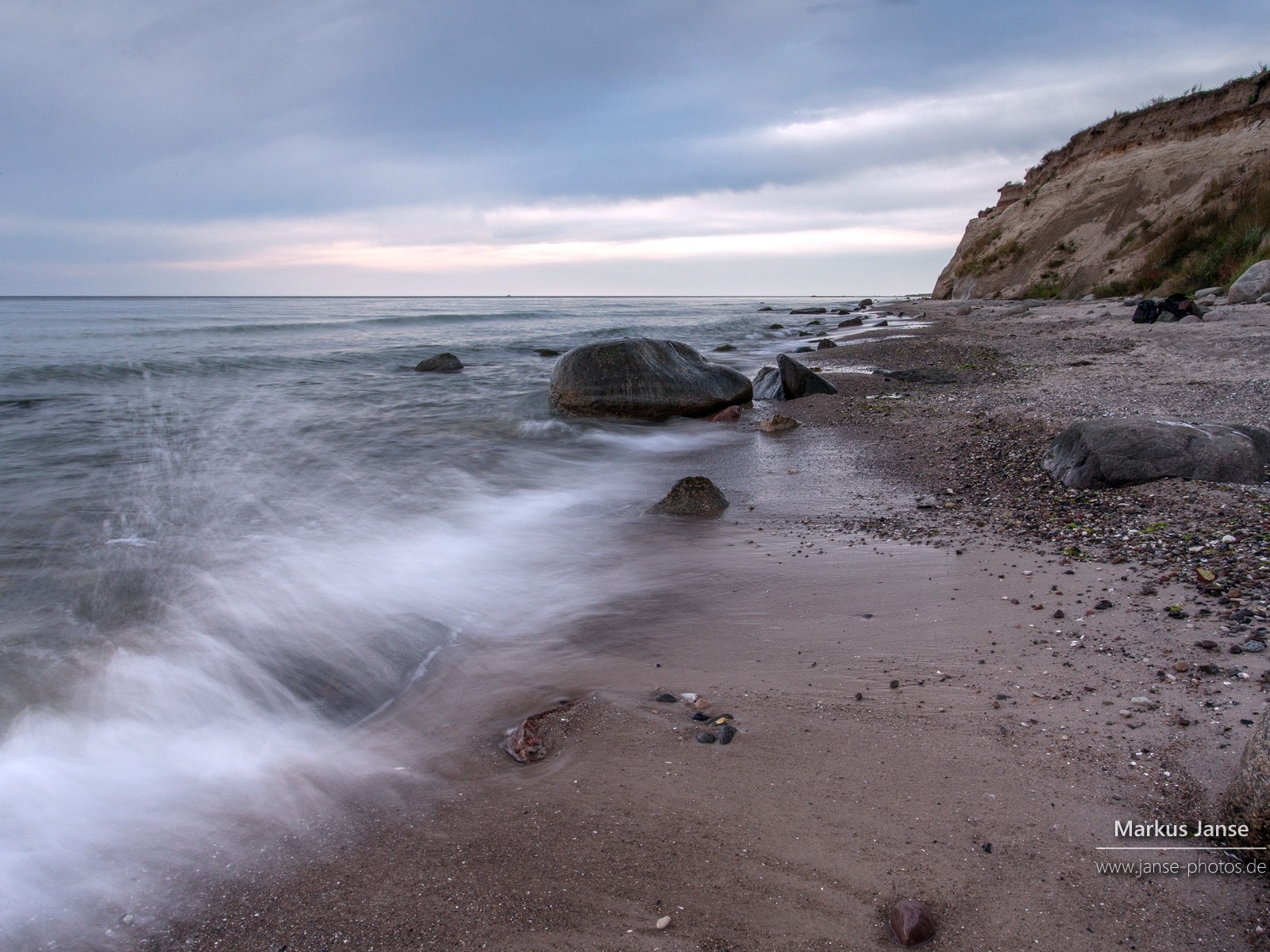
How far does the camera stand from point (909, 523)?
448 centimetres

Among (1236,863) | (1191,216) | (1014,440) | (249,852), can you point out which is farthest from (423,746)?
(1191,216)

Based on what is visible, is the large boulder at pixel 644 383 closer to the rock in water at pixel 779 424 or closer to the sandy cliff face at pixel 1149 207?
the rock in water at pixel 779 424

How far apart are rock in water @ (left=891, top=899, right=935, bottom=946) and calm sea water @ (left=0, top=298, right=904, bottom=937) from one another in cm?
182

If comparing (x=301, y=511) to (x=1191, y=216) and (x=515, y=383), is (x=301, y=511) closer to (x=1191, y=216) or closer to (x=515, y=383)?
(x=515, y=383)

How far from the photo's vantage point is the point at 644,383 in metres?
9.38

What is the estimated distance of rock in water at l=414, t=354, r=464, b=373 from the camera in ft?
54.2

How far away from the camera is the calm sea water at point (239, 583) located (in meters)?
2.52

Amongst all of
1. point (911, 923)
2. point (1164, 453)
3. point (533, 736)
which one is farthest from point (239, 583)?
point (1164, 453)

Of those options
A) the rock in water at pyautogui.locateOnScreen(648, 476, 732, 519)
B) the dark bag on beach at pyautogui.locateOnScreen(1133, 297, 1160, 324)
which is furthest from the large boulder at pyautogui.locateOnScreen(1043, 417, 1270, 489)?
the dark bag on beach at pyautogui.locateOnScreen(1133, 297, 1160, 324)

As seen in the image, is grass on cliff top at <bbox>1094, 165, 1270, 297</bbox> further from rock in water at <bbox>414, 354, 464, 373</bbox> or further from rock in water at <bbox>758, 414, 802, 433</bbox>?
rock in water at <bbox>414, 354, 464, 373</bbox>

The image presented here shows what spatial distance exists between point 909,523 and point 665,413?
16.8 feet

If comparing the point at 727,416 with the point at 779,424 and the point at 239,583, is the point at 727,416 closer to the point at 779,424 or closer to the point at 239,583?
the point at 779,424

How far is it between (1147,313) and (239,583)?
47.9ft

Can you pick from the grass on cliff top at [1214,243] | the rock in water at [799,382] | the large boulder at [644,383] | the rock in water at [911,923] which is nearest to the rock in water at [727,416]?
the large boulder at [644,383]
